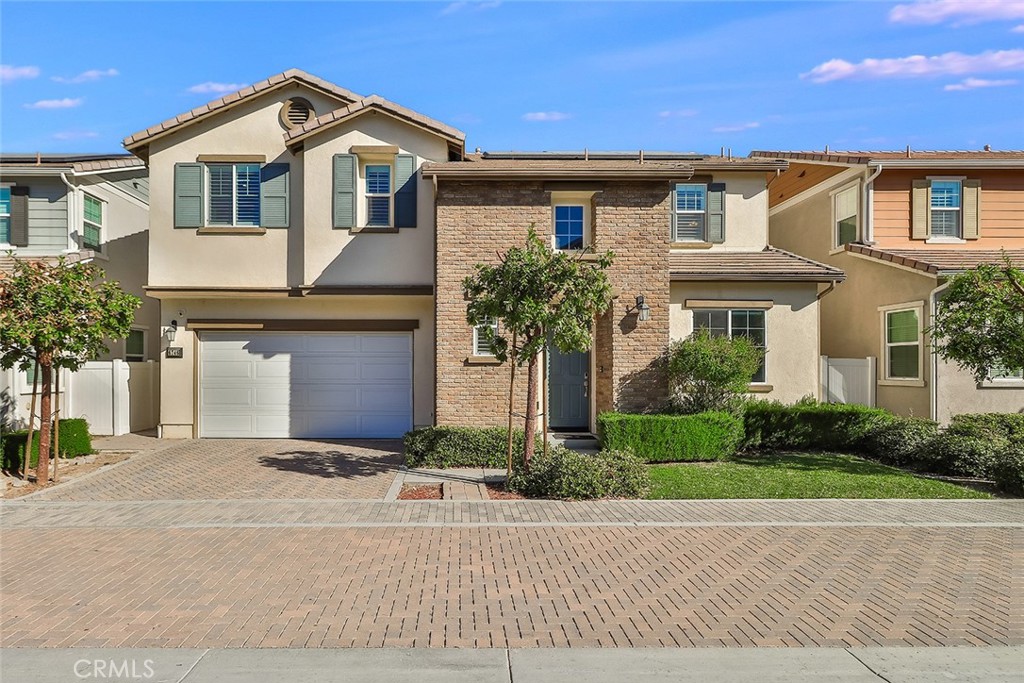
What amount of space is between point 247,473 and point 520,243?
22.0 ft

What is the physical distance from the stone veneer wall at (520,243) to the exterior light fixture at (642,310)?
120mm

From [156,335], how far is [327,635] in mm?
16074

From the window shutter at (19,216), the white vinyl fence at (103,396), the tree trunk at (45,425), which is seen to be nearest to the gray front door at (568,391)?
the tree trunk at (45,425)

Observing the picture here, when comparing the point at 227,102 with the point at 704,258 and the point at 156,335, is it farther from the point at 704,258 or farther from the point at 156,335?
the point at 704,258

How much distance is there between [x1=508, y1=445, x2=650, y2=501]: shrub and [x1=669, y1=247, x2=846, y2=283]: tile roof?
604cm

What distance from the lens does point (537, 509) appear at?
9.73m

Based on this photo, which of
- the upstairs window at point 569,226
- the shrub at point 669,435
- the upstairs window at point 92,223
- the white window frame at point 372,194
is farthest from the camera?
the upstairs window at point 92,223

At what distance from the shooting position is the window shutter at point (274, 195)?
15539 mm

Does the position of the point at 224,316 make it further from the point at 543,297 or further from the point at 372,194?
the point at 543,297

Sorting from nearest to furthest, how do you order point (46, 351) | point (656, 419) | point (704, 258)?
point (46, 351) < point (656, 419) < point (704, 258)

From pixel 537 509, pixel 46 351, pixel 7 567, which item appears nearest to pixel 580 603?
pixel 537 509

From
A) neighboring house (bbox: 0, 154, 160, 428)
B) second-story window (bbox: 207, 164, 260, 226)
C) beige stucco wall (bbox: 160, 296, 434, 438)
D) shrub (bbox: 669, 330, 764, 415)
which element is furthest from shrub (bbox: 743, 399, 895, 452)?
neighboring house (bbox: 0, 154, 160, 428)

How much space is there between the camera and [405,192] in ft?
50.2

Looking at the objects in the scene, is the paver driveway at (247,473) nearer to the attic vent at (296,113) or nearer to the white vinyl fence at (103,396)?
the white vinyl fence at (103,396)
